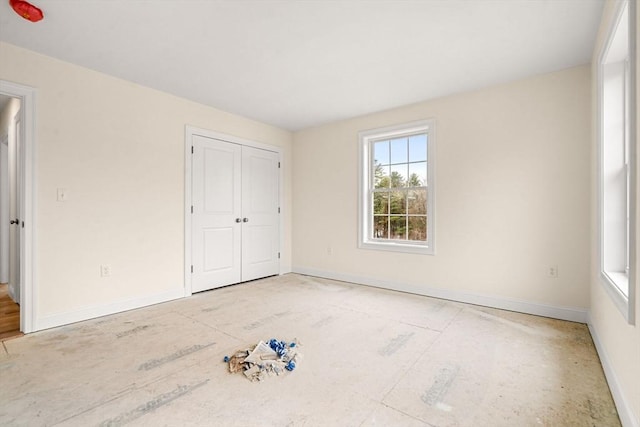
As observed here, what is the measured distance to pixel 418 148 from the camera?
4086 mm

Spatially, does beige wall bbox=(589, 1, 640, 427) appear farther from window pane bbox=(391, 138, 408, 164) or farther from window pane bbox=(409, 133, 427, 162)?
window pane bbox=(391, 138, 408, 164)

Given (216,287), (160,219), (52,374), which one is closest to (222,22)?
(160,219)

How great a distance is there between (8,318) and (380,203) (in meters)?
4.38

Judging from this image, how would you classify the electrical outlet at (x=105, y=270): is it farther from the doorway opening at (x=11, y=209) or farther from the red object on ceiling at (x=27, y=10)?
the red object on ceiling at (x=27, y=10)

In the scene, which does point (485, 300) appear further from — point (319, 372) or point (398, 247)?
point (319, 372)

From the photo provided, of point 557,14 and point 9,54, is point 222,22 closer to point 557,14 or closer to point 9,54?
point 9,54

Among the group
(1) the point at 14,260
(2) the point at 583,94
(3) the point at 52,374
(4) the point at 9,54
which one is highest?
(4) the point at 9,54

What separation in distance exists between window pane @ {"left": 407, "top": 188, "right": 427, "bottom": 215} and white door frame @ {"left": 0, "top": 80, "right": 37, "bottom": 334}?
4035mm

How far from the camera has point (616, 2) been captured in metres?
1.73

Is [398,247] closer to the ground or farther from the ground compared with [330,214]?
Answer: closer to the ground

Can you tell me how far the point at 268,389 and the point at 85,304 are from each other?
233cm

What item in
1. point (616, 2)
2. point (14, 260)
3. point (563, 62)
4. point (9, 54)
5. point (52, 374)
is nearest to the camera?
point (616, 2)

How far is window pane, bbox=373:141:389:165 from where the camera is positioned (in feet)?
14.5

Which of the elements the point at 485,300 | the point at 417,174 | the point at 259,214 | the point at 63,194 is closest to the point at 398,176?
the point at 417,174
